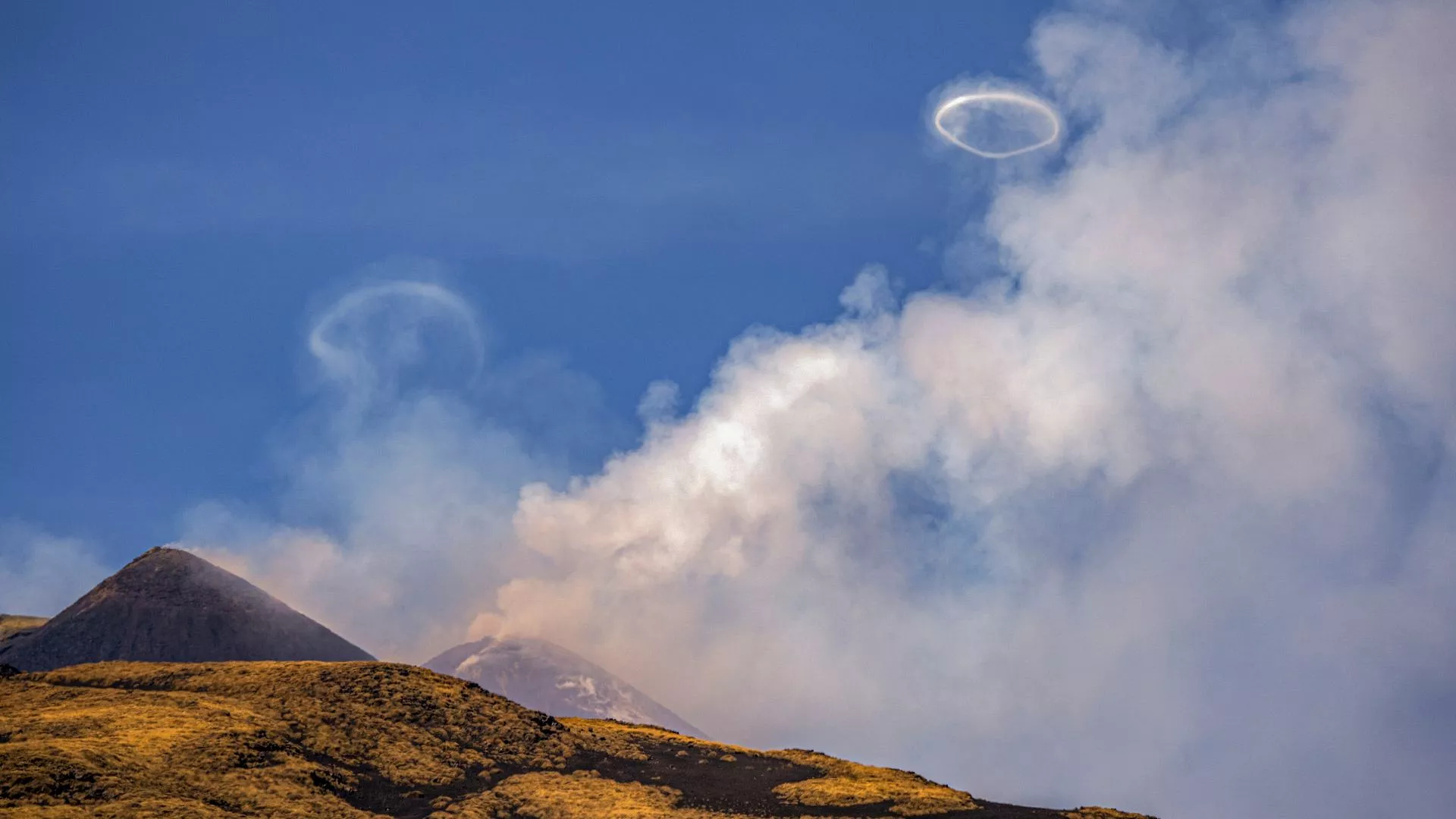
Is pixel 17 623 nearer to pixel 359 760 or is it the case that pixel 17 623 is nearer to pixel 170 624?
pixel 170 624

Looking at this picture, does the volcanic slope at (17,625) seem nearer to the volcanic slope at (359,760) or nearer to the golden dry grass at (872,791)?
the volcanic slope at (359,760)

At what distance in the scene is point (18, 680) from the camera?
9312 centimetres

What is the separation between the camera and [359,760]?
84875 millimetres

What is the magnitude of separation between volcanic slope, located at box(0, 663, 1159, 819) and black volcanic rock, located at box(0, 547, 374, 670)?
195ft

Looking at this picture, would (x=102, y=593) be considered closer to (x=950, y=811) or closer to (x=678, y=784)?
(x=678, y=784)

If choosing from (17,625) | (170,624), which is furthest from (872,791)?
(17,625)

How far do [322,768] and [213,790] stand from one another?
32.1 ft

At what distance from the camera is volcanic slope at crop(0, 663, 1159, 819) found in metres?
71.1

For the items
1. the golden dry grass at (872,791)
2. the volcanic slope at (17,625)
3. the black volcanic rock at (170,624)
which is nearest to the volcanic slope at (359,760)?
the golden dry grass at (872,791)

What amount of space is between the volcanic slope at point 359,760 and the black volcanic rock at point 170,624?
59.3m

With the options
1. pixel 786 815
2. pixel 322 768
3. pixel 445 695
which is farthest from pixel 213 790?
pixel 786 815

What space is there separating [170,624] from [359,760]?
90842mm

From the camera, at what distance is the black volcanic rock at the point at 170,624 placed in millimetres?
152250

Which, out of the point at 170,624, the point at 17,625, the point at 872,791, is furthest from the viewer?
the point at 17,625
